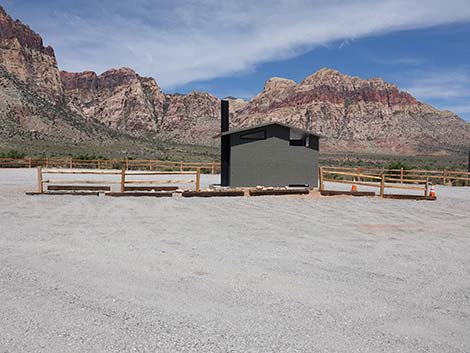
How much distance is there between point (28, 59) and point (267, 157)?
351 ft

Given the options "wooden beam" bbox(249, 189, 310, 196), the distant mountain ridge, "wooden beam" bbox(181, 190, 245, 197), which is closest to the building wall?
"wooden beam" bbox(249, 189, 310, 196)

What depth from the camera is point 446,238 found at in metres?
9.59

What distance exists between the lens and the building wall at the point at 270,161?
76.0 feet

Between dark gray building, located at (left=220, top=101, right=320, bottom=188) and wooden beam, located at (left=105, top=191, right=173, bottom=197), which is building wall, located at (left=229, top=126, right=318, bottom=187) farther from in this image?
wooden beam, located at (left=105, top=191, right=173, bottom=197)

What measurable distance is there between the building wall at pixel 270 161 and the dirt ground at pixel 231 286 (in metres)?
11.7

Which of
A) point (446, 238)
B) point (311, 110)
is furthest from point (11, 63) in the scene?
point (446, 238)

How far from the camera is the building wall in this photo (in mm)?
23172

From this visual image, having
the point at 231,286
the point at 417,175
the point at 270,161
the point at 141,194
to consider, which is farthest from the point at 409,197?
the point at 231,286

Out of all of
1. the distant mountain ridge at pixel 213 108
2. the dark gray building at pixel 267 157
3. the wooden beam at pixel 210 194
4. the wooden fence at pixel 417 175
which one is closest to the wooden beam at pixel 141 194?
the wooden beam at pixel 210 194

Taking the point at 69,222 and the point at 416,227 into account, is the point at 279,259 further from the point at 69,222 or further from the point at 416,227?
the point at 69,222

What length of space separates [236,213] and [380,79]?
165169 mm

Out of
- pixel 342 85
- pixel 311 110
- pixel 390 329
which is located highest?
pixel 342 85

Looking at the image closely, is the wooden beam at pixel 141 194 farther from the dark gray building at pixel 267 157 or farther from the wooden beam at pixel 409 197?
the wooden beam at pixel 409 197

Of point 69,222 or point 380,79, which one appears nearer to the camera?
point 69,222
